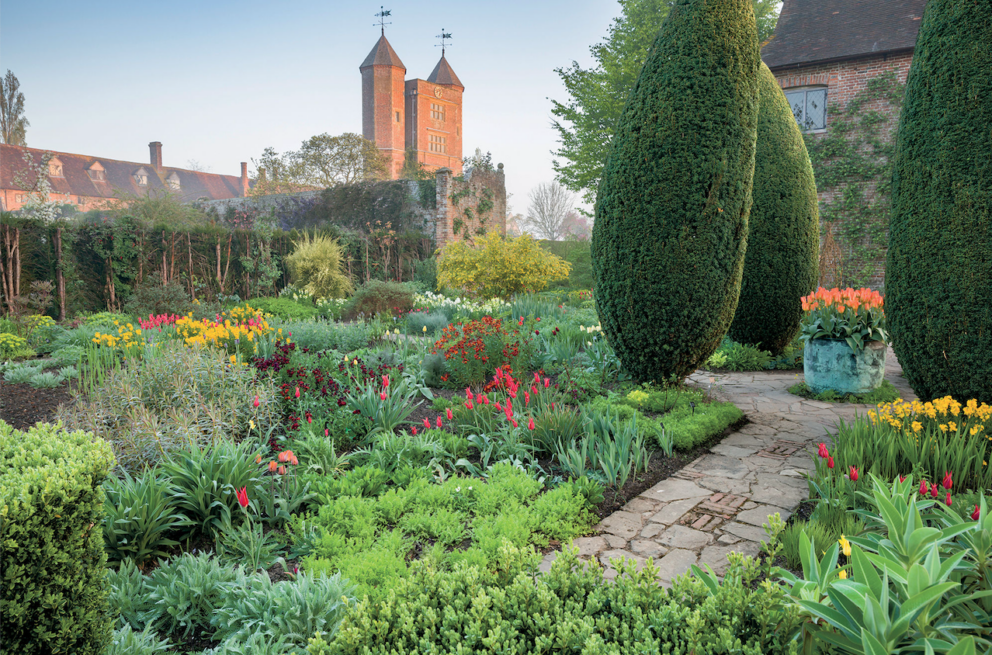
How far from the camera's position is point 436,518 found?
293 centimetres

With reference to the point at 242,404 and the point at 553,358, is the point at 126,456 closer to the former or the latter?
the point at 242,404

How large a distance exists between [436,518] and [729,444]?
8.76ft

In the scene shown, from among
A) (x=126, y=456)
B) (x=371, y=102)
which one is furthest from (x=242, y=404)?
(x=371, y=102)

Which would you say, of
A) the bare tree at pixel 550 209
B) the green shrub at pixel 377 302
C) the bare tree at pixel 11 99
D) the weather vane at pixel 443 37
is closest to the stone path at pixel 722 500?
the bare tree at pixel 11 99

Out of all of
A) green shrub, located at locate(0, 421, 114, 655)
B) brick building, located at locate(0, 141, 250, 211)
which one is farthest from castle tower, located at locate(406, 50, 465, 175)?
green shrub, located at locate(0, 421, 114, 655)

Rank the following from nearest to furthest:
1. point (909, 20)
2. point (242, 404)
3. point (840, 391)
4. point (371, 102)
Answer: point (242, 404), point (840, 391), point (909, 20), point (371, 102)

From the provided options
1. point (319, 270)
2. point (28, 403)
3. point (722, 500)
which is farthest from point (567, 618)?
point (319, 270)

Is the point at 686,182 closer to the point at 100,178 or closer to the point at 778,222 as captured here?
the point at 778,222

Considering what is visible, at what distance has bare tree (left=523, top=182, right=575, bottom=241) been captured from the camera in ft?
126

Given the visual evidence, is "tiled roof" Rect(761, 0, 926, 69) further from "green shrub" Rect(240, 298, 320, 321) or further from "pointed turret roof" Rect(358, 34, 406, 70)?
"pointed turret roof" Rect(358, 34, 406, 70)

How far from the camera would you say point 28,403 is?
4980mm

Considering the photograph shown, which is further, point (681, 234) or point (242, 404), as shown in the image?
point (681, 234)

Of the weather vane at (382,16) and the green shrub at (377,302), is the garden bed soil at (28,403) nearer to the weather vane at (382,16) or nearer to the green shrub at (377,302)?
the green shrub at (377,302)

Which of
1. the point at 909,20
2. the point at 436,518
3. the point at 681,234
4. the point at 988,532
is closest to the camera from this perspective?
the point at 988,532
